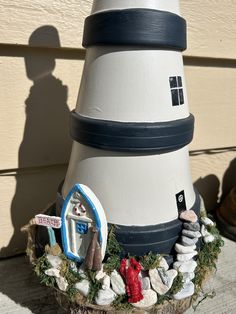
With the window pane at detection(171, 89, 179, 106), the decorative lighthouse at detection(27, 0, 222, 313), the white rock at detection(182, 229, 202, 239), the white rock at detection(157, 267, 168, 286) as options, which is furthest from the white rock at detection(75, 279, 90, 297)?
the window pane at detection(171, 89, 179, 106)

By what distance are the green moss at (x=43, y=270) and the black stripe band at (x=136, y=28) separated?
649mm

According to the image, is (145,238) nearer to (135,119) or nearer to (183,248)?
(183,248)

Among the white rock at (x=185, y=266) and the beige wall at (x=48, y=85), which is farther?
the beige wall at (x=48, y=85)

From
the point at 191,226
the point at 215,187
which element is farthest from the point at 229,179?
the point at 191,226

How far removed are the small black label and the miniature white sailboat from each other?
0.24 m

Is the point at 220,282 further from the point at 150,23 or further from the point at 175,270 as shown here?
the point at 150,23

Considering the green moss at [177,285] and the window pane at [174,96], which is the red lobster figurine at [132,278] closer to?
the green moss at [177,285]

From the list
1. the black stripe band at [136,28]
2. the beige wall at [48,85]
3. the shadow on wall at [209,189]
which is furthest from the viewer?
the shadow on wall at [209,189]

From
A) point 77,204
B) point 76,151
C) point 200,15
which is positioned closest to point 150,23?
point 76,151

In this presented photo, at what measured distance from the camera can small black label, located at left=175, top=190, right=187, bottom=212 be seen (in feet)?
3.56

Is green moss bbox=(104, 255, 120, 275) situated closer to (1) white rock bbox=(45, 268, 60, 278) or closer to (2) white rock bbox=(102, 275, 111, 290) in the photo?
(2) white rock bbox=(102, 275, 111, 290)

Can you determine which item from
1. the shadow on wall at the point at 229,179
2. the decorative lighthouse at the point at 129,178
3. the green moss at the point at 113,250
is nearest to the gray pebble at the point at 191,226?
the decorative lighthouse at the point at 129,178

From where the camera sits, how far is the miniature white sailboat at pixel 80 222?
99cm

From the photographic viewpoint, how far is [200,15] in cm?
160
